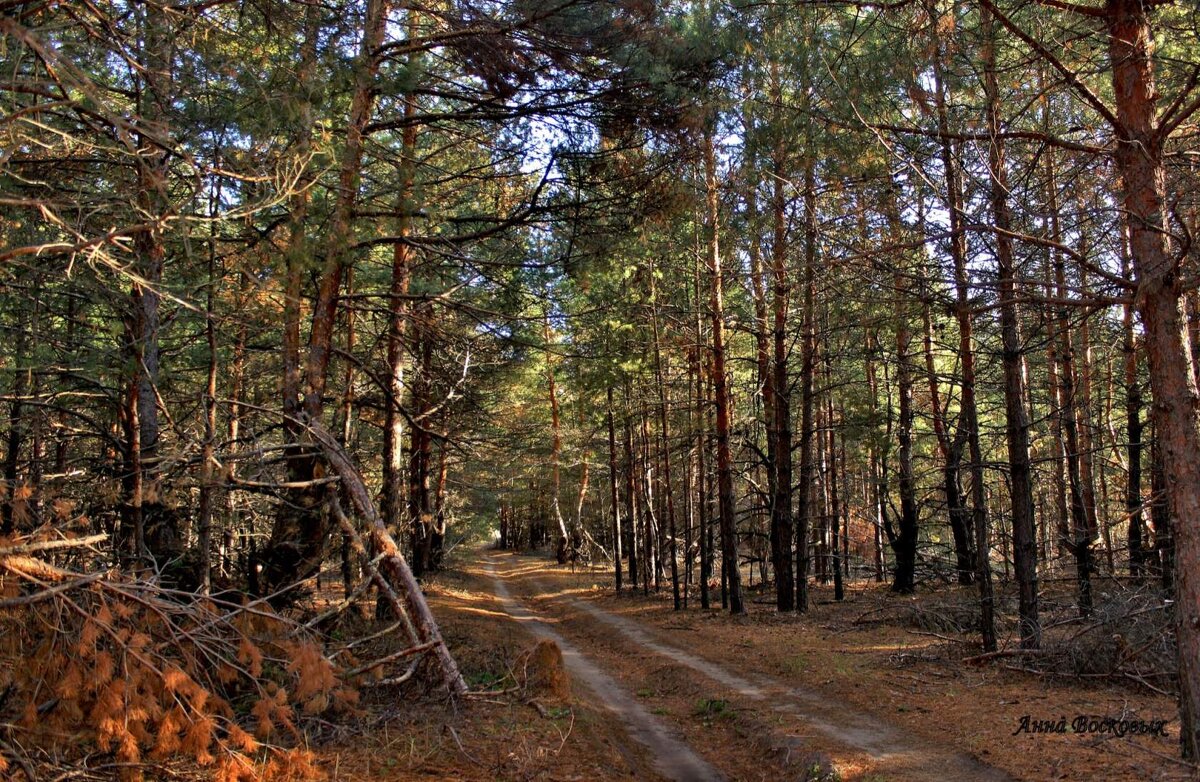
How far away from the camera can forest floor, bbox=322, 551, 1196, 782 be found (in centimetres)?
591

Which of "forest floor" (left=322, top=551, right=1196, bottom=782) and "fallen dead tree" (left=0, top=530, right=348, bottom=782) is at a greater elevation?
"fallen dead tree" (left=0, top=530, right=348, bottom=782)

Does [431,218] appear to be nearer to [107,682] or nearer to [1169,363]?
[107,682]

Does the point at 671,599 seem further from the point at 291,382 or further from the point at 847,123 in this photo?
the point at 847,123

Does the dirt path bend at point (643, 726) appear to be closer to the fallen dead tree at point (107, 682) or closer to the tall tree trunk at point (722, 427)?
the fallen dead tree at point (107, 682)

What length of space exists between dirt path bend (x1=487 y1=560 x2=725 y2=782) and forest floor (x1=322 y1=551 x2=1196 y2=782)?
0.03 meters

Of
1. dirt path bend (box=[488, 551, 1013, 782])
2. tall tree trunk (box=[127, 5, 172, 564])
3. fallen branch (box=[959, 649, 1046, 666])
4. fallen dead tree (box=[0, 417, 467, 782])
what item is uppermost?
tall tree trunk (box=[127, 5, 172, 564])

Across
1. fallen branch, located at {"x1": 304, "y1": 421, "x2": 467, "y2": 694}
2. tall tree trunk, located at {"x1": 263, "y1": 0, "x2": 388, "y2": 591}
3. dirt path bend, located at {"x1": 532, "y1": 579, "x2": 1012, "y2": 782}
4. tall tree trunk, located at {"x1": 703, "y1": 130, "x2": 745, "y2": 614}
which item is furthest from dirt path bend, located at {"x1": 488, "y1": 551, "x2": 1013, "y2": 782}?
tall tree trunk, located at {"x1": 263, "y1": 0, "x2": 388, "y2": 591}

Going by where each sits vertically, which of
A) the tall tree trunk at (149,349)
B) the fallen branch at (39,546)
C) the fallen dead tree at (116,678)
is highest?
the tall tree trunk at (149,349)

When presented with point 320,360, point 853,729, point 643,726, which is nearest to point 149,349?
point 320,360

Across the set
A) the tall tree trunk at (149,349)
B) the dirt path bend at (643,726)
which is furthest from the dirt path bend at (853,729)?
the tall tree trunk at (149,349)

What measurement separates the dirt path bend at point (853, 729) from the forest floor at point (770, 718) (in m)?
0.02

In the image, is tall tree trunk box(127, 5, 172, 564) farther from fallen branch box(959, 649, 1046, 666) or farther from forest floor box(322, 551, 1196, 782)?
fallen branch box(959, 649, 1046, 666)

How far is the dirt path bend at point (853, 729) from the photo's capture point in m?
6.11

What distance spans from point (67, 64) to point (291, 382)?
522 cm
